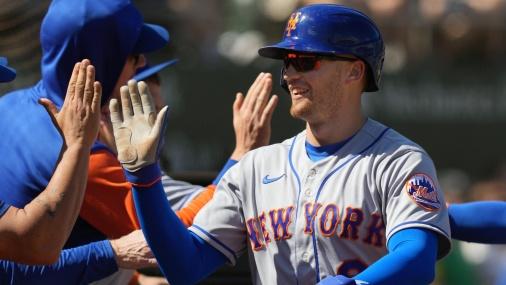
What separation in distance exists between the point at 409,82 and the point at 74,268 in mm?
6182

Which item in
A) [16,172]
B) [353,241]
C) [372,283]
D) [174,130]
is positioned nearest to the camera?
[372,283]

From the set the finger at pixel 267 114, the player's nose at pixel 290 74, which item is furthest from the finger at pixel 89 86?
the finger at pixel 267 114

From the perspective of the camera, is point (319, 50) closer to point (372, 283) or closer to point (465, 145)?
point (372, 283)

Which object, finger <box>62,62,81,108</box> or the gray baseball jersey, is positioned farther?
finger <box>62,62,81,108</box>

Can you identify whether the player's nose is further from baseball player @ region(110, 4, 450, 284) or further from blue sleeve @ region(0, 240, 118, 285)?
blue sleeve @ region(0, 240, 118, 285)

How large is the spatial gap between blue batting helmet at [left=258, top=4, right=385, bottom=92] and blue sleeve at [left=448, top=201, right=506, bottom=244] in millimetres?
582

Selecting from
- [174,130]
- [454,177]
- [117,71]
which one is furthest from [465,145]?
[117,71]

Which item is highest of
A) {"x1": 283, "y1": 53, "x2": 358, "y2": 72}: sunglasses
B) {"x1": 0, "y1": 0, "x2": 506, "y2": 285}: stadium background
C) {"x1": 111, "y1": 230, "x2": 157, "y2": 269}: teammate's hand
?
{"x1": 283, "y1": 53, "x2": 358, "y2": 72}: sunglasses

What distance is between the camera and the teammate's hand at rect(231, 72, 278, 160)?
5156 mm

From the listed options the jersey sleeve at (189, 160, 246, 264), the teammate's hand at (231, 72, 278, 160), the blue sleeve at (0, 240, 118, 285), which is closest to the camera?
the jersey sleeve at (189, 160, 246, 264)

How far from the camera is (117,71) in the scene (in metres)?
4.95

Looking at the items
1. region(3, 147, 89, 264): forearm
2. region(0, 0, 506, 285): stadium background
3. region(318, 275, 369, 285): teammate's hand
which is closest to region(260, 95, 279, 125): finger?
region(3, 147, 89, 264): forearm

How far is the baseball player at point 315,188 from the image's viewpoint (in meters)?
4.05

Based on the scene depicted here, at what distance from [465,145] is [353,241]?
664cm
